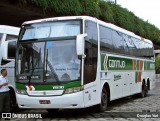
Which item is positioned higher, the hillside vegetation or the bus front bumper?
the hillside vegetation

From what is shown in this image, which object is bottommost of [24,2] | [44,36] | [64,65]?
[64,65]

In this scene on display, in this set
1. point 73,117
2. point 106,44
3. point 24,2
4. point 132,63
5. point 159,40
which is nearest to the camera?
point 73,117

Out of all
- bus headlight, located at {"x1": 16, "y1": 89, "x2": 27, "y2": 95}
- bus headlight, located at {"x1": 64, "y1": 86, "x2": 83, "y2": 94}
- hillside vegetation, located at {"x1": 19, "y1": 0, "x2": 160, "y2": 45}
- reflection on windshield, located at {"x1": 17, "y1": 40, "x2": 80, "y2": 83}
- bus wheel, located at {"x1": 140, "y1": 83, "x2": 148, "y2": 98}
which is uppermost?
hillside vegetation, located at {"x1": 19, "y1": 0, "x2": 160, "y2": 45}

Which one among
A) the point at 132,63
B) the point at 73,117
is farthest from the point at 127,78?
the point at 73,117

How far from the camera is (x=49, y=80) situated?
37.0 ft

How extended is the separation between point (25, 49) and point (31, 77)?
0.98 metres

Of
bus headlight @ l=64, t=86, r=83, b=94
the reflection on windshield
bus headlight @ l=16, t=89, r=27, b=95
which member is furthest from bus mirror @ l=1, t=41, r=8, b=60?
bus headlight @ l=64, t=86, r=83, b=94

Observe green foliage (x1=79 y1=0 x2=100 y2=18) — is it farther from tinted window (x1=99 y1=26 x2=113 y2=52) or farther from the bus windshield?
the bus windshield

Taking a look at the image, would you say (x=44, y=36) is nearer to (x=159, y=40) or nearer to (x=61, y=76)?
(x=61, y=76)

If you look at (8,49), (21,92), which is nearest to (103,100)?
(21,92)

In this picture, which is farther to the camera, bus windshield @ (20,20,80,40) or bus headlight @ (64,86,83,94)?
bus windshield @ (20,20,80,40)

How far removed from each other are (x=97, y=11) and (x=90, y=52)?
9.75m

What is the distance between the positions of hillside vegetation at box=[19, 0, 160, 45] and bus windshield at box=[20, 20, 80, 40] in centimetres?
380

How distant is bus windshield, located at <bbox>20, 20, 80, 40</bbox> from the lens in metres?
11.7
